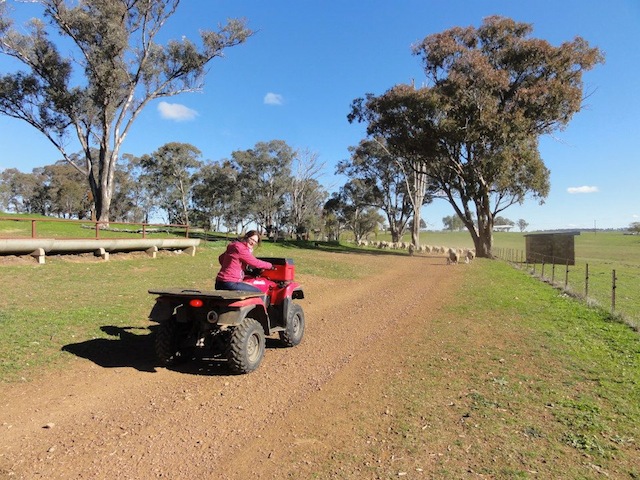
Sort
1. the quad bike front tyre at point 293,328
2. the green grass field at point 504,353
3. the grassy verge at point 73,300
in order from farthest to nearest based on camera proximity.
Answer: the quad bike front tyre at point 293,328 < the grassy verge at point 73,300 < the green grass field at point 504,353

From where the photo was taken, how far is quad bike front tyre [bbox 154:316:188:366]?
550 centimetres

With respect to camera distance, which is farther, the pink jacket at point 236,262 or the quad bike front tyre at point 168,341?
the pink jacket at point 236,262

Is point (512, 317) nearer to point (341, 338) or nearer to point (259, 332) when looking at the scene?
point (341, 338)

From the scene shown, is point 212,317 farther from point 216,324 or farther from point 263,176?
point 263,176

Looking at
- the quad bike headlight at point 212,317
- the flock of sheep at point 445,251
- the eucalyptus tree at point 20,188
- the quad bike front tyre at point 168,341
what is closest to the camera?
the quad bike headlight at point 212,317

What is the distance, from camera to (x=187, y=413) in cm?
434

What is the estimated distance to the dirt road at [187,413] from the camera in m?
3.43

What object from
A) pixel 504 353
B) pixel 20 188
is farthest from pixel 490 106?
pixel 20 188

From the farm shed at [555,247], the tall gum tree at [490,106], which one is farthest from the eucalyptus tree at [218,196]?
the farm shed at [555,247]

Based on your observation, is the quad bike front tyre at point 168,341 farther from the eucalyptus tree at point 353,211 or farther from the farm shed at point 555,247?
the eucalyptus tree at point 353,211

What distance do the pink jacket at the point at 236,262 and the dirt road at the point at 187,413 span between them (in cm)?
124

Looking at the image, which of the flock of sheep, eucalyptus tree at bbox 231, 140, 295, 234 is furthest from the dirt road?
eucalyptus tree at bbox 231, 140, 295, 234

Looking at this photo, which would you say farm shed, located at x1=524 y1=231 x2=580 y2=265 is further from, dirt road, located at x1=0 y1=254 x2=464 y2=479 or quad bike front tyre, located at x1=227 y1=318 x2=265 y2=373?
quad bike front tyre, located at x1=227 y1=318 x2=265 y2=373

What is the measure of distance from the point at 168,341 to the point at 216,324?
799mm
